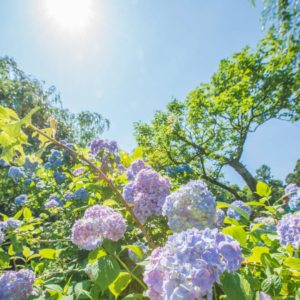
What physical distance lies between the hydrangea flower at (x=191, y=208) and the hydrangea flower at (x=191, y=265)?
1.13 ft

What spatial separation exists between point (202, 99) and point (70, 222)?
506 inches

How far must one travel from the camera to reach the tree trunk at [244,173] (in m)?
13.0

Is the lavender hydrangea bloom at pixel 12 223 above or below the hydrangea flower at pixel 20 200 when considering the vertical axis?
below

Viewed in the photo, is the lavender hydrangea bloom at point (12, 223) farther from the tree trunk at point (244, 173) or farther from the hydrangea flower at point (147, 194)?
the tree trunk at point (244, 173)

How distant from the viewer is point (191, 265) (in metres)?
0.58

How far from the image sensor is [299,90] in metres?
11.7

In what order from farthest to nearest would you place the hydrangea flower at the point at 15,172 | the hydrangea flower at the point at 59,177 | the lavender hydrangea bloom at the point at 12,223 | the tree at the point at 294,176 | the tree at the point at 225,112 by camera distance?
the tree at the point at 294,176 < the tree at the point at 225,112 < the hydrangea flower at the point at 15,172 < the hydrangea flower at the point at 59,177 < the lavender hydrangea bloom at the point at 12,223

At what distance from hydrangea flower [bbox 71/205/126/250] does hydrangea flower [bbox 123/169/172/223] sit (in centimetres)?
27

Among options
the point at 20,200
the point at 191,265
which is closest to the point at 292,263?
the point at 191,265

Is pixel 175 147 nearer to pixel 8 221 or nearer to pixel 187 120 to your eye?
pixel 187 120

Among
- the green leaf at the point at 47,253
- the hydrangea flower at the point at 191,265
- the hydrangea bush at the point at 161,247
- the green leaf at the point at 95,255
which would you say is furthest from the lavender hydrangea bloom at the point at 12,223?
the hydrangea flower at the point at 191,265

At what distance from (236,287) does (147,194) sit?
2.65ft

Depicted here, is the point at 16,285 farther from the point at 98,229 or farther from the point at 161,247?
the point at 161,247

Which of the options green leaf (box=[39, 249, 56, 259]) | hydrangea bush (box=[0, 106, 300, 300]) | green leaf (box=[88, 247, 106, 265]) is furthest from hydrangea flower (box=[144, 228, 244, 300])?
green leaf (box=[39, 249, 56, 259])
